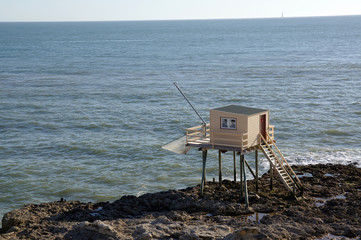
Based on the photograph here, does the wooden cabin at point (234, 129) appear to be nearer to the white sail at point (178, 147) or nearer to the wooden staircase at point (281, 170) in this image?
the wooden staircase at point (281, 170)

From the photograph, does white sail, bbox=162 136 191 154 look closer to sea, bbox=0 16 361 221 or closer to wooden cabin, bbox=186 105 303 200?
wooden cabin, bbox=186 105 303 200

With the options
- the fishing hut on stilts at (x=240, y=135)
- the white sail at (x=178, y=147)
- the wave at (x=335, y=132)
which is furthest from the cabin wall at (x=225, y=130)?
the wave at (x=335, y=132)

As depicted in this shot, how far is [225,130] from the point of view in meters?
31.5

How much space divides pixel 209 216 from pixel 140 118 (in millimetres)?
30270

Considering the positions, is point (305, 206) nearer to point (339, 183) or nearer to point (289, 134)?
point (339, 183)

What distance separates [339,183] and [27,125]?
33801 millimetres

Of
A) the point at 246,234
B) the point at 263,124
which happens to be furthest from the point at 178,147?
the point at 246,234

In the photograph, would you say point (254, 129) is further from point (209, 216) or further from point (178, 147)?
point (209, 216)

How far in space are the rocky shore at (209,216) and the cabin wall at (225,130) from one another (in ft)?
11.3

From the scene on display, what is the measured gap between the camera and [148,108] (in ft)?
210

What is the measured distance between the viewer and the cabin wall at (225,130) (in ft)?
102

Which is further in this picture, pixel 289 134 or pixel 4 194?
pixel 289 134

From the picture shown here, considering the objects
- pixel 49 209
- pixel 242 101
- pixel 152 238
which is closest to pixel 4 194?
pixel 49 209

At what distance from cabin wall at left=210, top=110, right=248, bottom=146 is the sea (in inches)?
303
